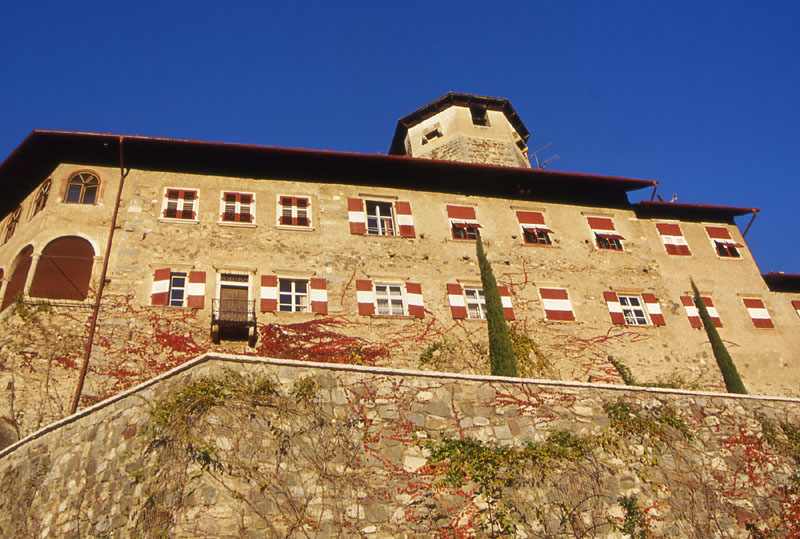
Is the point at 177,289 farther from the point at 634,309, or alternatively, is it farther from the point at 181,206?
the point at 634,309

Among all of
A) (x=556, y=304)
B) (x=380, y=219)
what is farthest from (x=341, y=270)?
(x=556, y=304)

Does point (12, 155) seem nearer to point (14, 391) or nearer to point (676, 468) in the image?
point (14, 391)

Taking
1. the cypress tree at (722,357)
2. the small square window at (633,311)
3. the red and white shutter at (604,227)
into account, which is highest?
the red and white shutter at (604,227)

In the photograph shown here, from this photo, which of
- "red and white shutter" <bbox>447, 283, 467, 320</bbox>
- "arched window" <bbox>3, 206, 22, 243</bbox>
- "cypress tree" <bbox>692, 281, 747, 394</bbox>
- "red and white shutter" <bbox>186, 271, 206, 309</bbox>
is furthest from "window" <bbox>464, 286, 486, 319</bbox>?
"arched window" <bbox>3, 206, 22, 243</bbox>

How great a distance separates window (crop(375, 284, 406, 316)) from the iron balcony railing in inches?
137

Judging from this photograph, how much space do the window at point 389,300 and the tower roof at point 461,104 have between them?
1318 cm

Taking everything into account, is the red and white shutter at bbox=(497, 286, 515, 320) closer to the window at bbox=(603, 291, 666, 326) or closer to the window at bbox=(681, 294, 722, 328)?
the window at bbox=(603, 291, 666, 326)

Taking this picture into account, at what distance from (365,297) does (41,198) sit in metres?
9.66

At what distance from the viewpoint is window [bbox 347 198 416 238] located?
19703 millimetres

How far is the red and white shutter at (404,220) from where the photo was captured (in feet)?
65.1

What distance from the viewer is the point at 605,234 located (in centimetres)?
2177

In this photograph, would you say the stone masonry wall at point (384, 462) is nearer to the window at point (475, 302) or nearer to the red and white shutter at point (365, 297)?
the red and white shutter at point (365, 297)

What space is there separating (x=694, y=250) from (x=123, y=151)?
1923 cm

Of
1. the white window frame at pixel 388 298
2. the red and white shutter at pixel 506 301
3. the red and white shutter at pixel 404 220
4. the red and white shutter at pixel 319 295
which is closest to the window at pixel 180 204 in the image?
the red and white shutter at pixel 319 295
